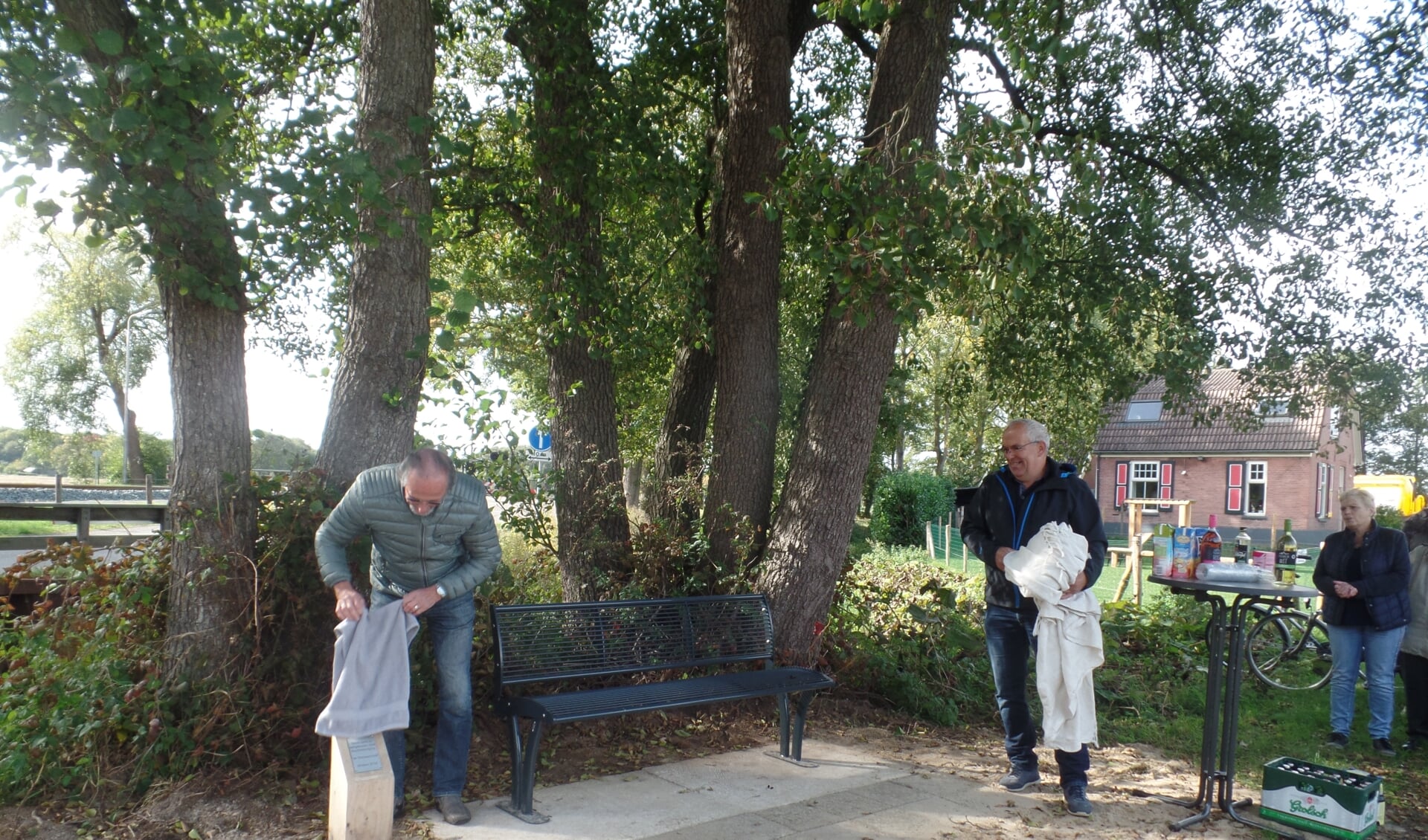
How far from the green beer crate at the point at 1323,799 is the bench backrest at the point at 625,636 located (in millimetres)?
2759

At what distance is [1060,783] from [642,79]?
6249 millimetres

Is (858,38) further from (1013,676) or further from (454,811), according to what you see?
(454,811)

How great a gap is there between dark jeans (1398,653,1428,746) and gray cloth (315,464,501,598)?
20.2 feet

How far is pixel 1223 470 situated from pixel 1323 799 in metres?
34.8

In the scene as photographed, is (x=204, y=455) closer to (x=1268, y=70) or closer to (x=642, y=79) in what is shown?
(x=642, y=79)

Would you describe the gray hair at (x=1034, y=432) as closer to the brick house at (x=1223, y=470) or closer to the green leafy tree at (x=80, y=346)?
the brick house at (x=1223, y=470)

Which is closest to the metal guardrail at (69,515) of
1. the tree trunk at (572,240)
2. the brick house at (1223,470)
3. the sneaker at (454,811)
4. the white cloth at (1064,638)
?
the tree trunk at (572,240)

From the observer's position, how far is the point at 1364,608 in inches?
256

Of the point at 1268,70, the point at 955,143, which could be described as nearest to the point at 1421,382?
the point at 1268,70

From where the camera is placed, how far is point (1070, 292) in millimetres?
8758

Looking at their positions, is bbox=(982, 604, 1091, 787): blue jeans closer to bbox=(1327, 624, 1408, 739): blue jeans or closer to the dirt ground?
the dirt ground

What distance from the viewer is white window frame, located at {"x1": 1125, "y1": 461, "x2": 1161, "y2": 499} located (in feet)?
123

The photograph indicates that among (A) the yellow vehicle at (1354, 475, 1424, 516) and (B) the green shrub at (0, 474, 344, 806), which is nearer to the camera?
(B) the green shrub at (0, 474, 344, 806)

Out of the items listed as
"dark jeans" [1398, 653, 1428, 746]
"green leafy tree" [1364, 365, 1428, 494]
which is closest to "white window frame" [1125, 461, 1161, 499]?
"green leafy tree" [1364, 365, 1428, 494]
